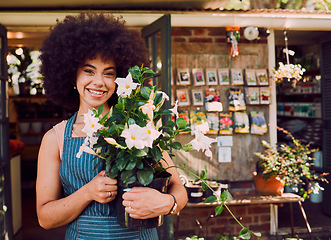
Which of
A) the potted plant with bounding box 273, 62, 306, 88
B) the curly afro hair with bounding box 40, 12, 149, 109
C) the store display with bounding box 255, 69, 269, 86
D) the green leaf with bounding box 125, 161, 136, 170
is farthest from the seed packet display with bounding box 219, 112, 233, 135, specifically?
the green leaf with bounding box 125, 161, 136, 170

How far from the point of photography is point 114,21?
1.70m

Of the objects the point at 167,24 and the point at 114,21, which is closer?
the point at 114,21

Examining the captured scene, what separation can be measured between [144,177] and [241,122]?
10.4 feet

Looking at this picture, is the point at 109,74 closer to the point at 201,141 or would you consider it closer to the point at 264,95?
the point at 201,141

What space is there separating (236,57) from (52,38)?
2.91 metres

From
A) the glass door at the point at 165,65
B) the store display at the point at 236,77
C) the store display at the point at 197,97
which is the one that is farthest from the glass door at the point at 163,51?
the store display at the point at 236,77

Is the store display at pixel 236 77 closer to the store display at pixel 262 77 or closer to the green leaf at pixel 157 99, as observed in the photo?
the store display at pixel 262 77

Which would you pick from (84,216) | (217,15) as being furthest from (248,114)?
(84,216)

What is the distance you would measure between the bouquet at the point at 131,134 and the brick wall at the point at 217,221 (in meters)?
2.87

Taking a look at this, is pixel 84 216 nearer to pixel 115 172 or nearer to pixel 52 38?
pixel 115 172

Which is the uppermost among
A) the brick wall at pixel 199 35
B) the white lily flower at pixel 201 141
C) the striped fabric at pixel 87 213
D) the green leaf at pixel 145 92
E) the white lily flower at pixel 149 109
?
the brick wall at pixel 199 35

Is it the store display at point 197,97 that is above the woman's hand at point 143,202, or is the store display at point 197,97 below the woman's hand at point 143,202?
above

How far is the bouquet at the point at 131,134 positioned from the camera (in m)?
1.13

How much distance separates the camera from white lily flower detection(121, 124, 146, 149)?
1100mm
